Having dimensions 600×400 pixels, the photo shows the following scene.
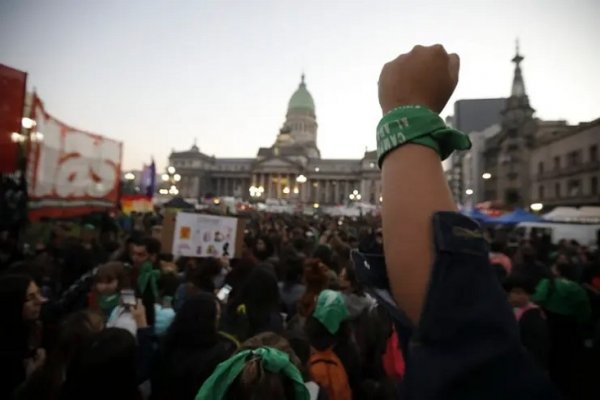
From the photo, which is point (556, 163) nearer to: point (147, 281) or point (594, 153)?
point (594, 153)

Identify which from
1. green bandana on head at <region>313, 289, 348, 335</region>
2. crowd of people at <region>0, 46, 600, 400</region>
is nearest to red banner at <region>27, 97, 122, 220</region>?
crowd of people at <region>0, 46, 600, 400</region>

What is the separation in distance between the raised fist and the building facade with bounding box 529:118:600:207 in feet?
125

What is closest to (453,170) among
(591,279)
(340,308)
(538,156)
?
(538,156)

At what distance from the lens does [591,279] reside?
6.95 metres

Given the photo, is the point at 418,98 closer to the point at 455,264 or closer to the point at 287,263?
the point at 455,264

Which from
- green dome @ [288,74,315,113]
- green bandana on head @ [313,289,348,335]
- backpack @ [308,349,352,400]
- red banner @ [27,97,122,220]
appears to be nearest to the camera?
backpack @ [308,349,352,400]

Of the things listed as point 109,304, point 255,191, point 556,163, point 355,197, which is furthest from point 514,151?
point 109,304

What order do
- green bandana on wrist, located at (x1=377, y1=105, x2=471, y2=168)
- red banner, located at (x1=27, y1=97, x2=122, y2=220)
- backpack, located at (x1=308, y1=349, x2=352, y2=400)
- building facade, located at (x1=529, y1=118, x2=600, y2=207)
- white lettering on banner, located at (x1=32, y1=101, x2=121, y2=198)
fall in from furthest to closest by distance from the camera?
building facade, located at (x1=529, y1=118, x2=600, y2=207) → white lettering on banner, located at (x1=32, y1=101, x2=121, y2=198) → red banner, located at (x1=27, y1=97, x2=122, y2=220) → backpack, located at (x1=308, y1=349, x2=352, y2=400) → green bandana on wrist, located at (x1=377, y1=105, x2=471, y2=168)

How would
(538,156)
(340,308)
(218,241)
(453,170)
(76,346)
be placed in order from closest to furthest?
(76,346) < (340,308) < (218,241) < (538,156) < (453,170)

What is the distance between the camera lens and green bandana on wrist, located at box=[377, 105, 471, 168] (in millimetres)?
932

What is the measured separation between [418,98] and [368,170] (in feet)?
332

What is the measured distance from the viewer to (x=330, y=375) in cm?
336

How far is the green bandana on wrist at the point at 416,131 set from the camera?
0.93 metres

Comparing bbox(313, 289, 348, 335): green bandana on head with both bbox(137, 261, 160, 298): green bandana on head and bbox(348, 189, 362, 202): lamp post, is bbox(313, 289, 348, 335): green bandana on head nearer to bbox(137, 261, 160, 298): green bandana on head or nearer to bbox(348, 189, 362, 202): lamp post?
bbox(137, 261, 160, 298): green bandana on head
